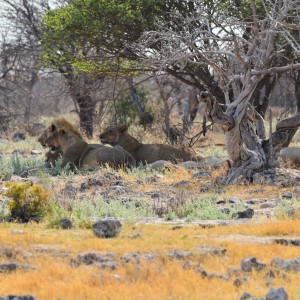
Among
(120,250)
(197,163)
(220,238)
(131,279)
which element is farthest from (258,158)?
(131,279)

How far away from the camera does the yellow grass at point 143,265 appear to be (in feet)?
23.6

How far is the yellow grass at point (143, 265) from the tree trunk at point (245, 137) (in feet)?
16.8

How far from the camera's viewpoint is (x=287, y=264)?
7895mm

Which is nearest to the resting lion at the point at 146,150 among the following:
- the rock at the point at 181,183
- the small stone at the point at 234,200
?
the rock at the point at 181,183

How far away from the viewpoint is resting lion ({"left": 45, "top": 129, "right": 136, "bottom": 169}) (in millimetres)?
19750

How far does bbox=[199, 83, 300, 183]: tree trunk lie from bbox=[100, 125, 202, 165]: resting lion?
4087mm

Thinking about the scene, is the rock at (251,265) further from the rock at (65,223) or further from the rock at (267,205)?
the rock at (267,205)

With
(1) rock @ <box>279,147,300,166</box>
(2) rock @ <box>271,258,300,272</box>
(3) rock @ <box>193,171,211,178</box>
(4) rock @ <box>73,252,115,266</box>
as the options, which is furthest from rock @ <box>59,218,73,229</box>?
(1) rock @ <box>279,147,300,166</box>

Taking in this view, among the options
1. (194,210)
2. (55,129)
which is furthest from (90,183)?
(55,129)

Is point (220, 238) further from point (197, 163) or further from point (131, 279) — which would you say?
point (197, 163)

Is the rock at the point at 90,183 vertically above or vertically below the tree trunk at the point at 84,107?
below

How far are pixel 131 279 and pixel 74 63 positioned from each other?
16.4 meters

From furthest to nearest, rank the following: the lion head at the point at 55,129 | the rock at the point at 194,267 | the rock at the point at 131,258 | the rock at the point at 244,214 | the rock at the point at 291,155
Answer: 1. the lion head at the point at 55,129
2. the rock at the point at 291,155
3. the rock at the point at 244,214
4. the rock at the point at 131,258
5. the rock at the point at 194,267

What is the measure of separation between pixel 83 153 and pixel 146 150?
1774 mm
